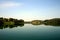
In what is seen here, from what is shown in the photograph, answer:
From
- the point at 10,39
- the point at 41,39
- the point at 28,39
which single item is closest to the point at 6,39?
the point at 10,39

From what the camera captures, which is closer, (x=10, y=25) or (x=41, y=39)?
(x=41, y=39)

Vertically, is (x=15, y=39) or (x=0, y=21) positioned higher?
(x=0, y=21)

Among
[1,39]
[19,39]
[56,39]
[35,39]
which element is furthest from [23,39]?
[56,39]

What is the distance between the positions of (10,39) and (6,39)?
0.12m

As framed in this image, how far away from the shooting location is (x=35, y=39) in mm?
3426

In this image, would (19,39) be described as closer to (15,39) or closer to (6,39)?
(15,39)

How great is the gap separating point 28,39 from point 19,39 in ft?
0.85

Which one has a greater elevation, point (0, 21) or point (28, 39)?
point (0, 21)

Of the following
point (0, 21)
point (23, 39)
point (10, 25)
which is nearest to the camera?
point (23, 39)

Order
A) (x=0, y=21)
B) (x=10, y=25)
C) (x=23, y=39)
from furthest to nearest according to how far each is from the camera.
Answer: (x=10, y=25) < (x=0, y=21) < (x=23, y=39)

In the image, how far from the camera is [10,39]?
11.3 ft

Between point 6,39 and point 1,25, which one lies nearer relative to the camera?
point 6,39

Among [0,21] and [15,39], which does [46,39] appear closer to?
[15,39]

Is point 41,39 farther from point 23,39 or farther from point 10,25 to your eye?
point 10,25
